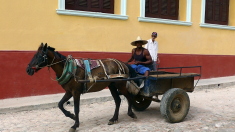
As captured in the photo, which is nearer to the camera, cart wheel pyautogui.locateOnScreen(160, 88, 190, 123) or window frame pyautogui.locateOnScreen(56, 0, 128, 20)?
cart wheel pyautogui.locateOnScreen(160, 88, 190, 123)

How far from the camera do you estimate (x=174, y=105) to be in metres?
4.61

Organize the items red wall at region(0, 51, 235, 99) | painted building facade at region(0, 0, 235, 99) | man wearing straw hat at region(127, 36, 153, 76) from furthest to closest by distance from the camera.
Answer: painted building facade at region(0, 0, 235, 99) → red wall at region(0, 51, 235, 99) → man wearing straw hat at region(127, 36, 153, 76)

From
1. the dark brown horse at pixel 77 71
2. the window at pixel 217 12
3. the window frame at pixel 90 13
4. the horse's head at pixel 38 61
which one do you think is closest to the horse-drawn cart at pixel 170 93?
the dark brown horse at pixel 77 71

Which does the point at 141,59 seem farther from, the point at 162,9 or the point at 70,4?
the point at 162,9

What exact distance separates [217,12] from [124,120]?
793 cm

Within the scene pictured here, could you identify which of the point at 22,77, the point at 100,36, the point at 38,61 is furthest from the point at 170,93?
the point at 22,77

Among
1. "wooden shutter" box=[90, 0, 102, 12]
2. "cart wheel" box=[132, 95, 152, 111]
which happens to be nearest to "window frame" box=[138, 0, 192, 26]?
"wooden shutter" box=[90, 0, 102, 12]

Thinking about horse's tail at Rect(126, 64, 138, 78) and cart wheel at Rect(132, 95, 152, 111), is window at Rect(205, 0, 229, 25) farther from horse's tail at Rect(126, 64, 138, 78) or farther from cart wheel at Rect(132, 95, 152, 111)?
horse's tail at Rect(126, 64, 138, 78)

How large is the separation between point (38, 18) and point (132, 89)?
368 cm

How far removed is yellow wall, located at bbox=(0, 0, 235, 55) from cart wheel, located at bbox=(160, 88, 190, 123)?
3.62 meters

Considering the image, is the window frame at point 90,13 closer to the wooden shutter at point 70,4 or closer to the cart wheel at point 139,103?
the wooden shutter at point 70,4

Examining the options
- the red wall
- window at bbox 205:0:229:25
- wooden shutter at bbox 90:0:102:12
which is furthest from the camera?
window at bbox 205:0:229:25

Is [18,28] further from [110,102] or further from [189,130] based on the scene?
[189,130]

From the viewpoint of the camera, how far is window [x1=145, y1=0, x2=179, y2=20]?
8812 millimetres
